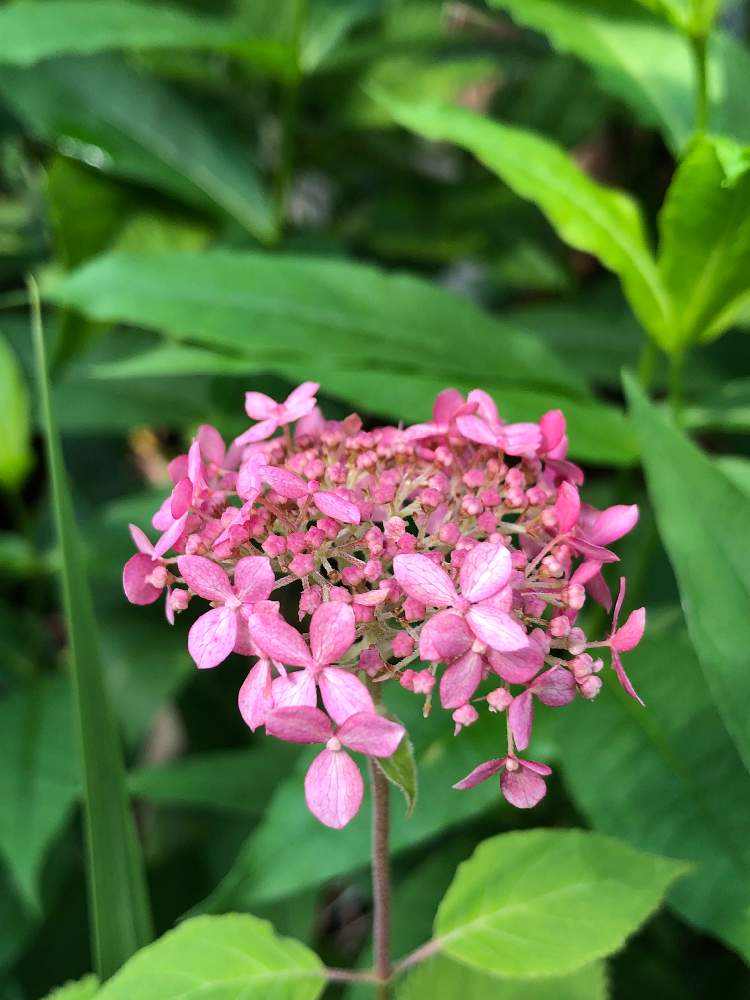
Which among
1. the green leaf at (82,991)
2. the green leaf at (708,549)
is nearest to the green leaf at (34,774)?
the green leaf at (82,991)

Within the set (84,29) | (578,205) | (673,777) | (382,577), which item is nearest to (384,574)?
(382,577)

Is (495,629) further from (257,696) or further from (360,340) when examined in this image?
(360,340)

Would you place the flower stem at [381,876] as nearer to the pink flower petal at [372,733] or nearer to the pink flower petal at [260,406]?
the pink flower petal at [372,733]

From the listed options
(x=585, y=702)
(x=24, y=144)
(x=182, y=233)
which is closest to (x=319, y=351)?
(x=585, y=702)

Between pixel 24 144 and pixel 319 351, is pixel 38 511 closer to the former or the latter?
pixel 24 144

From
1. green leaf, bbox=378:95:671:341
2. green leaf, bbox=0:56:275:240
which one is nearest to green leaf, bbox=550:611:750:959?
green leaf, bbox=378:95:671:341

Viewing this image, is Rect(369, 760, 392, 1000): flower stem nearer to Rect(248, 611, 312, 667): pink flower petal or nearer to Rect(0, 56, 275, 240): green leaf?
Rect(248, 611, 312, 667): pink flower petal
